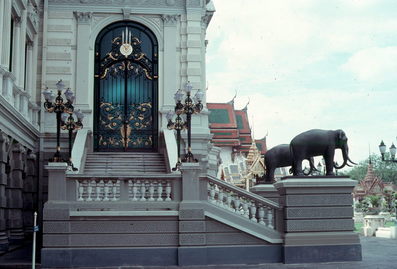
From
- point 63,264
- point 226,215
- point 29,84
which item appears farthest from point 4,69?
point 226,215

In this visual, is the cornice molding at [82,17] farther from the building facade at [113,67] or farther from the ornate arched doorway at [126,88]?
the ornate arched doorway at [126,88]

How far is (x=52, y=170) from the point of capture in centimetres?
1370

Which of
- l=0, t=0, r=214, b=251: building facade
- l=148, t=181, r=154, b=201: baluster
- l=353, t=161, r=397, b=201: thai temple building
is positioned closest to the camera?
l=148, t=181, r=154, b=201: baluster

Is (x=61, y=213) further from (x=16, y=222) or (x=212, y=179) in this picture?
(x=16, y=222)

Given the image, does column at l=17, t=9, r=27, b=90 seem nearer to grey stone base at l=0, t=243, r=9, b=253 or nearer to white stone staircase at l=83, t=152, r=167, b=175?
white stone staircase at l=83, t=152, r=167, b=175

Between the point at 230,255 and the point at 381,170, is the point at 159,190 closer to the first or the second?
the point at 230,255

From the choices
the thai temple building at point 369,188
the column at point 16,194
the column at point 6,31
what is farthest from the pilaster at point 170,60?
the thai temple building at point 369,188

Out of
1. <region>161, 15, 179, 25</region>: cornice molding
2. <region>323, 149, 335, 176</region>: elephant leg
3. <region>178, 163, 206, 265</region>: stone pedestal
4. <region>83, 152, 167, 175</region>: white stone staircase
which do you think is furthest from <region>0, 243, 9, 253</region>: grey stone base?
<region>161, 15, 179, 25</region>: cornice molding

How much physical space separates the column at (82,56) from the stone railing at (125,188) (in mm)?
8455

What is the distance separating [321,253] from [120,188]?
5.27 m

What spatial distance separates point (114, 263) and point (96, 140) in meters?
9.68

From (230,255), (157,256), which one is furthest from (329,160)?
(157,256)

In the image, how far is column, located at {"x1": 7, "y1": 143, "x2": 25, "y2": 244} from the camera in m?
18.2

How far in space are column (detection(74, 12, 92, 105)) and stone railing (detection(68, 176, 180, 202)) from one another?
8.46 metres
